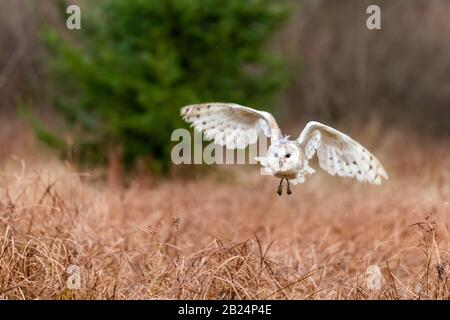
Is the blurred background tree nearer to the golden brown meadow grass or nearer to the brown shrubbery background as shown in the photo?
the brown shrubbery background

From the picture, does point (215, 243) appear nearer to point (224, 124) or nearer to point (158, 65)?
point (224, 124)

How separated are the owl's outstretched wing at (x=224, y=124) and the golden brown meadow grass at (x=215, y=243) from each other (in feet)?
2.27

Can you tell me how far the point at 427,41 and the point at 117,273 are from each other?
1299cm

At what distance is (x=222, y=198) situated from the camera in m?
8.70

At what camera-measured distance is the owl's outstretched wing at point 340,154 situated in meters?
4.07

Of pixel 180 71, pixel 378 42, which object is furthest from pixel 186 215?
pixel 378 42

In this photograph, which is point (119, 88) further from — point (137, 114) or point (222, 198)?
point (222, 198)

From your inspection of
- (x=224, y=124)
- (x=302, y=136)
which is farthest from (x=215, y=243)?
(x=302, y=136)

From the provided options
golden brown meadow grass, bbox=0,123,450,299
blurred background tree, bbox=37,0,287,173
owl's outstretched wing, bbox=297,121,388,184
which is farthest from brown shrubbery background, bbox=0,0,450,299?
blurred background tree, bbox=37,0,287,173

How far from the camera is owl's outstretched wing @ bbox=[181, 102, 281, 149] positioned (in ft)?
13.6

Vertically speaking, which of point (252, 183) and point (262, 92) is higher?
point (262, 92)

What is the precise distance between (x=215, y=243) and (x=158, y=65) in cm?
609

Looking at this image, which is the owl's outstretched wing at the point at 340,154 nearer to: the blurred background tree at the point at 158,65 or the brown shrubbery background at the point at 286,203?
the brown shrubbery background at the point at 286,203

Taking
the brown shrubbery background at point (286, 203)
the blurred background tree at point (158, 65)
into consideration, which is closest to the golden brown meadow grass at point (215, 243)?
the brown shrubbery background at point (286, 203)
